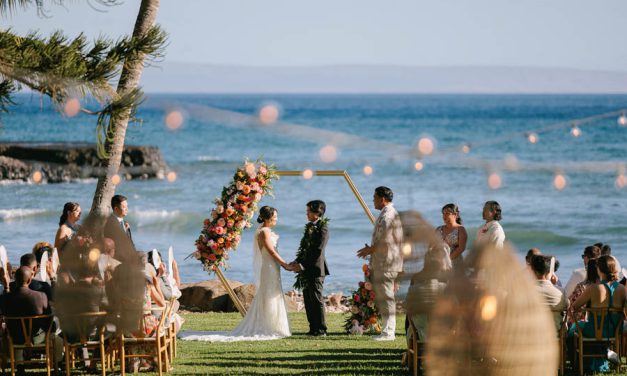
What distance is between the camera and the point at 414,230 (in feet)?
16.0

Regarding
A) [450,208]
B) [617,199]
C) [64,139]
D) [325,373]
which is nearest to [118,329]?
[325,373]

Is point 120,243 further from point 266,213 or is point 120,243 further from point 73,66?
point 266,213

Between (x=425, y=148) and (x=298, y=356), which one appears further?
(x=298, y=356)

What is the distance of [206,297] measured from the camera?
1606 cm

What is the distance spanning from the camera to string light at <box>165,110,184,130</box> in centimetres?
443

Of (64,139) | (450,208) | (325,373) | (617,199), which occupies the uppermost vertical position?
(64,139)

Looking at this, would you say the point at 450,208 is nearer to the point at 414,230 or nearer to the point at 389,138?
the point at 414,230

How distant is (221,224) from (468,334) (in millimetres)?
8119

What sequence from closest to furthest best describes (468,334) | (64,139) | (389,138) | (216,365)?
(468,334)
(216,365)
(64,139)
(389,138)

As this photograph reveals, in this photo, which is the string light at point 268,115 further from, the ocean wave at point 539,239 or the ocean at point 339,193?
the ocean wave at point 539,239

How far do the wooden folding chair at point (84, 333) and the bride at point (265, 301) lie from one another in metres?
3.11

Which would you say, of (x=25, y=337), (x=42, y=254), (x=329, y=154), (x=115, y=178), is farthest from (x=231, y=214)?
(x=329, y=154)

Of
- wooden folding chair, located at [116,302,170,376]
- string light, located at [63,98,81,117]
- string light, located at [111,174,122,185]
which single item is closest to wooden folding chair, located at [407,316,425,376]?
wooden folding chair, located at [116,302,170,376]

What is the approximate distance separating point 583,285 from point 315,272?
348 centimetres
